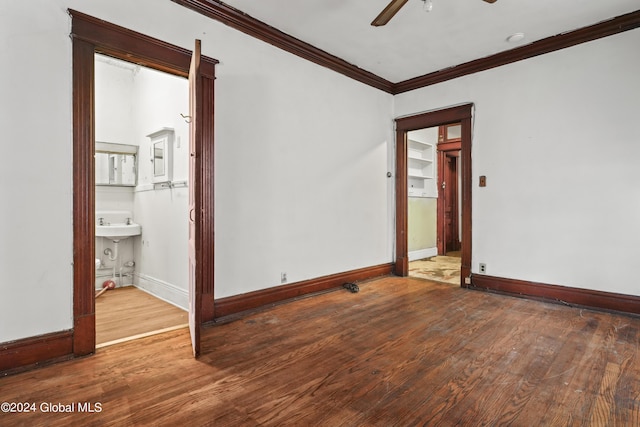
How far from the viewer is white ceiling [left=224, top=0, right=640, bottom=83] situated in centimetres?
287

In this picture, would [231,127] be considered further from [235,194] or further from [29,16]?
[29,16]

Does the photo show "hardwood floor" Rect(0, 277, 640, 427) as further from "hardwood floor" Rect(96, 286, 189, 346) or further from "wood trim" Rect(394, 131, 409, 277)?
"wood trim" Rect(394, 131, 409, 277)

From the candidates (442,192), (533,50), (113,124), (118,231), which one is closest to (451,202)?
(442,192)

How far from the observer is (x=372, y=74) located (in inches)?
173

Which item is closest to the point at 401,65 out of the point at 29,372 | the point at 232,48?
the point at 232,48

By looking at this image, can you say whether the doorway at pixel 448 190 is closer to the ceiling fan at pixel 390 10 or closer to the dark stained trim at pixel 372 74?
the dark stained trim at pixel 372 74

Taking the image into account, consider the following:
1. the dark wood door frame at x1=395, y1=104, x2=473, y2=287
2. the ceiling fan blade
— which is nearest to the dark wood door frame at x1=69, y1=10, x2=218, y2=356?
the ceiling fan blade

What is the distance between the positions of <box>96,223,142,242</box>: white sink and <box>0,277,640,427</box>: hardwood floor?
199 centimetres

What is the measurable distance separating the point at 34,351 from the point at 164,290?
1.59 meters

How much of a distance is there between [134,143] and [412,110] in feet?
12.6

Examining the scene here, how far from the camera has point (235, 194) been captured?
9.86 feet

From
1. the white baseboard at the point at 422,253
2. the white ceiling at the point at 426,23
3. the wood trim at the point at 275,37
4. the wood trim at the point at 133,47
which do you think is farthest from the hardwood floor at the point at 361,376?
the white baseboard at the point at 422,253

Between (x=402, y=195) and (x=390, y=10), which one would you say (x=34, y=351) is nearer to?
(x=390, y=10)

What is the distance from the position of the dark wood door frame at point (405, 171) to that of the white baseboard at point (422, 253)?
4.37 ft
